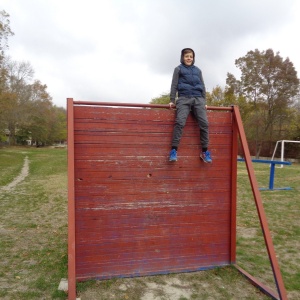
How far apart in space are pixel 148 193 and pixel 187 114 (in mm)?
1306

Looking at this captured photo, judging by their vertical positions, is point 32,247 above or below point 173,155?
below

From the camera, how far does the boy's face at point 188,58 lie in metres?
4.80

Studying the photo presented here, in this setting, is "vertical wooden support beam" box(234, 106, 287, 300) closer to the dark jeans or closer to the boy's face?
the dark jeans

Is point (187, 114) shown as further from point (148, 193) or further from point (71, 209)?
point (71, 209)

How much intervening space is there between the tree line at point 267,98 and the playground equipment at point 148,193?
33.7 meters

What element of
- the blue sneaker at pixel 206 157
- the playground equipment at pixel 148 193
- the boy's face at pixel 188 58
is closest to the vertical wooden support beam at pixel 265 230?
the playground equipment at pixel 148 193

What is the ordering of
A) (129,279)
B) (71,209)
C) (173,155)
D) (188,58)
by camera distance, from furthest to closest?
Result: (188,58) → (173,155) → (129,279) → (71,209)

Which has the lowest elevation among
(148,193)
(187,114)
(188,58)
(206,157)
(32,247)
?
(32,247)

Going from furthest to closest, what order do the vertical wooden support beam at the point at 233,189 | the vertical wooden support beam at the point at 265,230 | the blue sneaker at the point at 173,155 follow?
the vertical wooden support beam at the point at 233,189 < the blue sneaker at the point at 173,155 < the vertical wooden support beam at the point at 265,230

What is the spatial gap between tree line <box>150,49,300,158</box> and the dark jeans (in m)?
34.0

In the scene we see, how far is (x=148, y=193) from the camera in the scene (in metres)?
4.68

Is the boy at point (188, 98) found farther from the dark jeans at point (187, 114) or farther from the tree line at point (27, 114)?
the tree line at point (27, 114)

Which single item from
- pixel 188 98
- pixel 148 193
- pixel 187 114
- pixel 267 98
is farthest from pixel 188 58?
pixel 267 98

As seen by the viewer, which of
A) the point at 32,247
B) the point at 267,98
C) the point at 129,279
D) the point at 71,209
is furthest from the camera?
the point at 267,98
